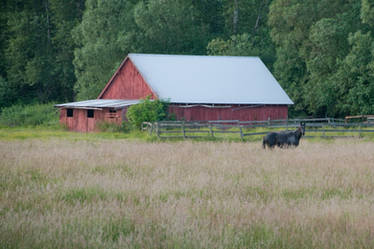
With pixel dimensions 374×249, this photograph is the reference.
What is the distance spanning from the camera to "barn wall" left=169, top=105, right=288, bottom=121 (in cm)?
3800

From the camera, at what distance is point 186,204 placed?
27.8 feet

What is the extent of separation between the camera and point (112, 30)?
162 feet

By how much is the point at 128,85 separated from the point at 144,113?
845 cm

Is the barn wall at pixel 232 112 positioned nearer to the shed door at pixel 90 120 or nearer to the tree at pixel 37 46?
the shed door at pixel 90 120

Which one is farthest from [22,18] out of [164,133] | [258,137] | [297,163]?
[297,163]

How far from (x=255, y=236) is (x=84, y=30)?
4645cm

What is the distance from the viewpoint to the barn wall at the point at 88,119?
36188 millimetres

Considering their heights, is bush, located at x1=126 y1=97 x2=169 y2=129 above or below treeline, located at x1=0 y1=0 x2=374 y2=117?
below

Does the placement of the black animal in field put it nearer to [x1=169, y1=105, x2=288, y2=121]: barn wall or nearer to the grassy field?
the grassy field

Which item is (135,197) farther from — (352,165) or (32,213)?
(352,165)

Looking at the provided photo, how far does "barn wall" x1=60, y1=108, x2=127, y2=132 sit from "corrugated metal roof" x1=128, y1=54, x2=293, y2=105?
3.64 meters

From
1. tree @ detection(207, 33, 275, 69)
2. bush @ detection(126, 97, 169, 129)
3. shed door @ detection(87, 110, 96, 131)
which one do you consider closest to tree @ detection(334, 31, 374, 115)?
tree @ detection(207, 33, 275, 69)

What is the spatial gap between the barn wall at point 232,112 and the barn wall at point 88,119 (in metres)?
4.07

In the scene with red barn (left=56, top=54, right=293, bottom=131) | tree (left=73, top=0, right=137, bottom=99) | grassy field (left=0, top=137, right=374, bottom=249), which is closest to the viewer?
grassy field (left=0, top=137, right=374, bottom=249)
